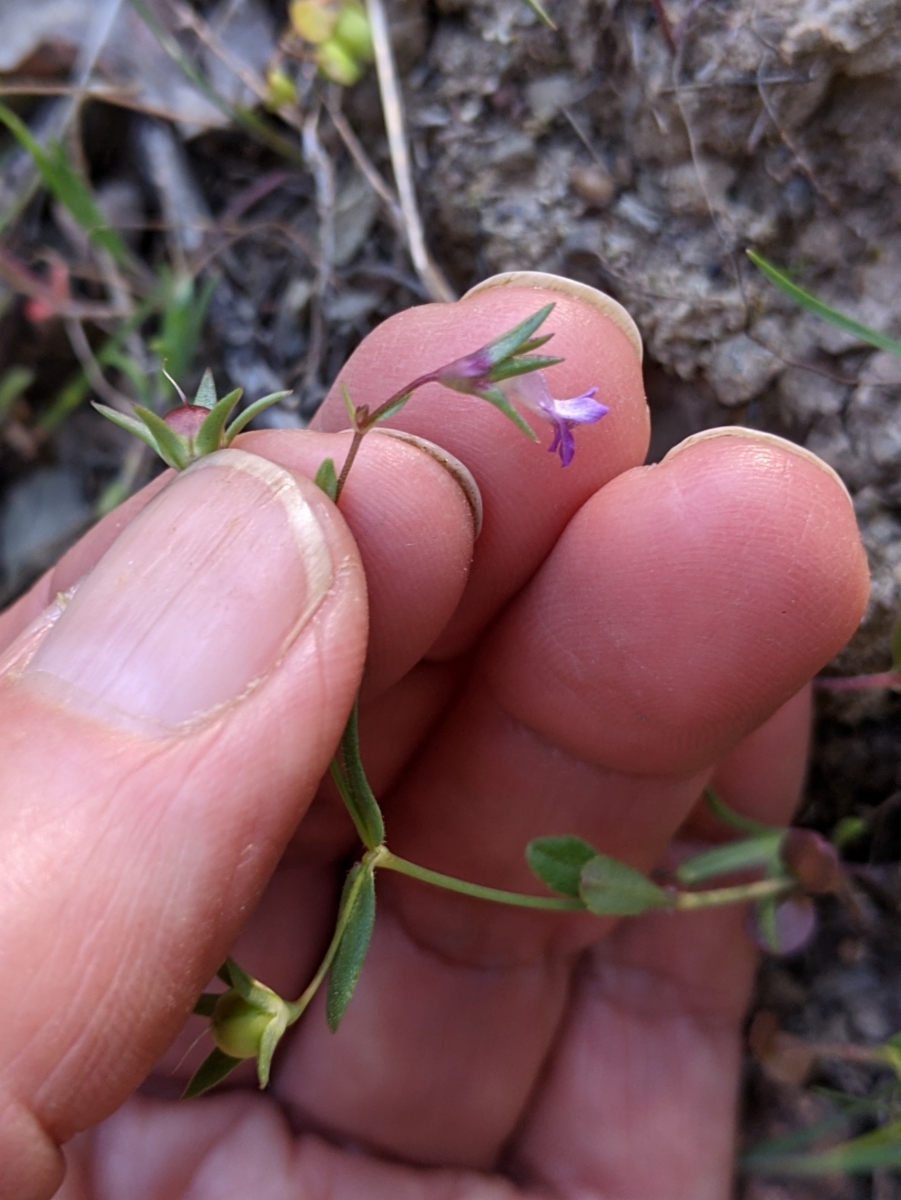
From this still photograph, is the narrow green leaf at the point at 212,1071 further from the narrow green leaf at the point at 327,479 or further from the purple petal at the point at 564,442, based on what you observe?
the purple petal at the point at 564,442

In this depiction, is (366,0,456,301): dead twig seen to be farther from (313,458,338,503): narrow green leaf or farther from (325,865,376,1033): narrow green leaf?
(325,865,376,1033): narrow green leaf

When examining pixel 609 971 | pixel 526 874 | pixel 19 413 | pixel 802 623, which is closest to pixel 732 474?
pixel 802 623

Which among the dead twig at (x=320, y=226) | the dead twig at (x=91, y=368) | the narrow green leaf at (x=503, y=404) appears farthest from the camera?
the dead twig at (x=91, y=368)

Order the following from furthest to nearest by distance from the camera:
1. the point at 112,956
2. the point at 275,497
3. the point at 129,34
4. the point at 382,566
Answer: the point at 129,34 < the point at 382,566 < the point at 275,497 < the point at 112,956

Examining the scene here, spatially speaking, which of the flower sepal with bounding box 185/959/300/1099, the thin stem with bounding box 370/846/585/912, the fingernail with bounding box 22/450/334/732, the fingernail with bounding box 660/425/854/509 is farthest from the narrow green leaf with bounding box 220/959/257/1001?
the fingernail with bounding box 660/425/854/509

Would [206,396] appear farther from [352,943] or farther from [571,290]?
[352,943]

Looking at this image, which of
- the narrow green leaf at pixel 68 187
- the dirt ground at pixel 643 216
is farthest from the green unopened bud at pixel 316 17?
the narrow green leaf at pixel 68 187

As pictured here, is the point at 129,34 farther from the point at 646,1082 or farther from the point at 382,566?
the point at 646,1082
